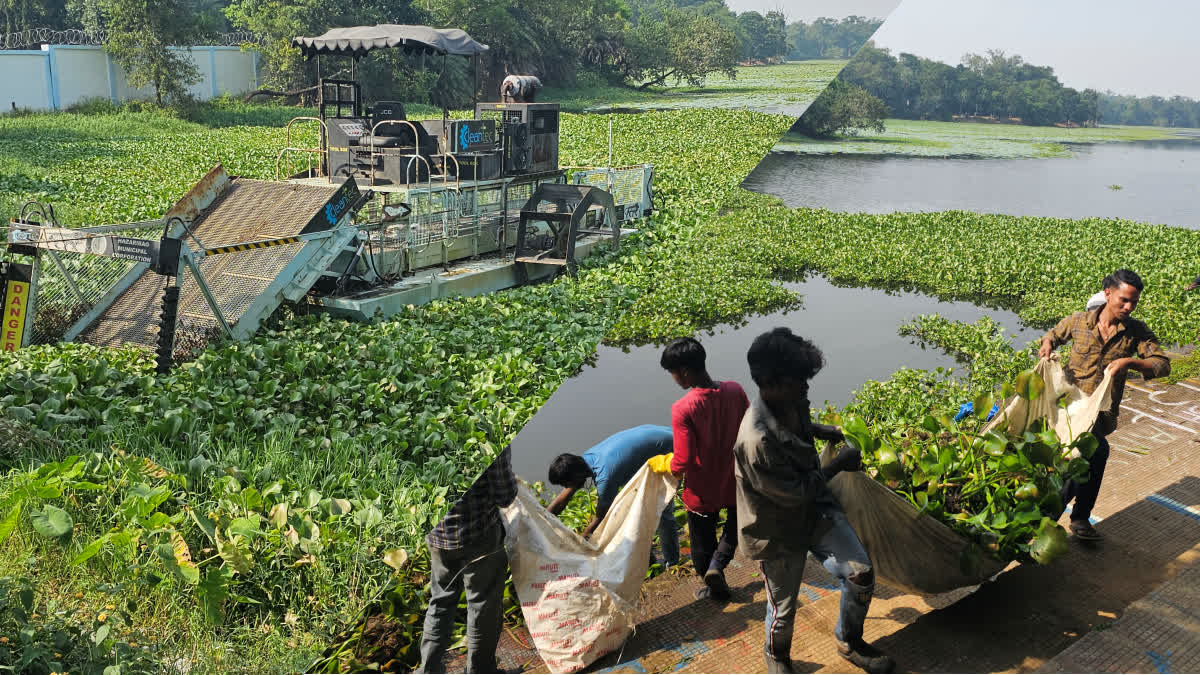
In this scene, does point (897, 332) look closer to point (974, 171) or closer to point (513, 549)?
point (974, 171)

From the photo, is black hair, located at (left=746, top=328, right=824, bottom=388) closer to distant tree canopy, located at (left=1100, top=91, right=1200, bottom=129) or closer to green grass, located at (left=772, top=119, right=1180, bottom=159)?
green grass, located at (left=772, top=119, right=1180, bottom=159)

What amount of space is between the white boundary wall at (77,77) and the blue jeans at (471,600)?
2316 millimetres

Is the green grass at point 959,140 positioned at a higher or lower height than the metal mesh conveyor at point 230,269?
higher

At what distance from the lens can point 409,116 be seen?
3160mm

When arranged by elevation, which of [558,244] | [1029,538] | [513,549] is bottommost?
[1029,538]

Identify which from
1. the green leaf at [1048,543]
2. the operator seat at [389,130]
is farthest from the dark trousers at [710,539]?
the operator seat at [389,130]

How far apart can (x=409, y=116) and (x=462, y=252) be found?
162cm

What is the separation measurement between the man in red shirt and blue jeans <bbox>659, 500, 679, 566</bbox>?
0.19ft

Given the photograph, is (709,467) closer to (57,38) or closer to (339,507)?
(339,507)

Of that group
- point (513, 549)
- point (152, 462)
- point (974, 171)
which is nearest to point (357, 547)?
point (513, 549)

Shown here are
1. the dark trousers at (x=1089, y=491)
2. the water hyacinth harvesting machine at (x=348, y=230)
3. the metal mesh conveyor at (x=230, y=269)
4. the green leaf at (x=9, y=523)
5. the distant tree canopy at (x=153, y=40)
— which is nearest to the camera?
the green leaf at (x=9, y=523)

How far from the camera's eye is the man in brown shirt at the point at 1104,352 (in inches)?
93.7

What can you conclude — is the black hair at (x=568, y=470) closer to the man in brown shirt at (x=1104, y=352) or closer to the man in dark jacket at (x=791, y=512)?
the man in dark jacket at (x=791, y=512)

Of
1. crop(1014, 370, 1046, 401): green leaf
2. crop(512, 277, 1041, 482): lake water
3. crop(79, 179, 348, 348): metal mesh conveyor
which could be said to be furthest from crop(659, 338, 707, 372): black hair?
crop(79, 179, 348, 348): metal mesh conveyor
